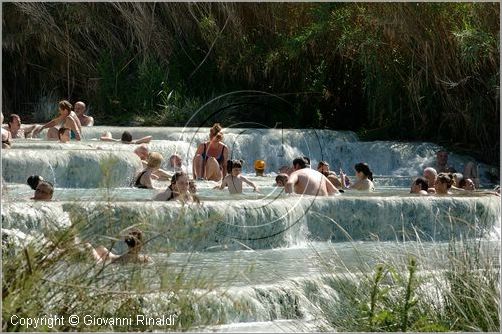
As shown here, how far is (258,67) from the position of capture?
2511 centimetres

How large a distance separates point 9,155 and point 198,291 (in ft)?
31.9

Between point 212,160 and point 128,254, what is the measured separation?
11.1 m

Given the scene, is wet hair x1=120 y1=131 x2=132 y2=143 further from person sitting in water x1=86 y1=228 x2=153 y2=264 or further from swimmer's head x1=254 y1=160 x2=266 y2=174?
person sitting in water x1=86 y1=228 x2=153 y2=264

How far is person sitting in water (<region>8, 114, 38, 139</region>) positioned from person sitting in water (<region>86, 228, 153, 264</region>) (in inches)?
533

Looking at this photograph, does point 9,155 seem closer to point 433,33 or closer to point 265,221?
point 265,221

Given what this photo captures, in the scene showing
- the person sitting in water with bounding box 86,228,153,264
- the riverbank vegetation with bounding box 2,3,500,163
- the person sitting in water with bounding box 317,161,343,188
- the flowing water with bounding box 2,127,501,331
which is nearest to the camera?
the person sitting in water with bounding box 86,228,153,264

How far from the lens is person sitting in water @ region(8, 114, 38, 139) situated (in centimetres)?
1902

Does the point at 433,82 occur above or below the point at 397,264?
above

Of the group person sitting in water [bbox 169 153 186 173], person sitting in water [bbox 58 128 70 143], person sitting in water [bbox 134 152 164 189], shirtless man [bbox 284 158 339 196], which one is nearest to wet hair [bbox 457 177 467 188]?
shirtless man [bbox 284 158 339 196]

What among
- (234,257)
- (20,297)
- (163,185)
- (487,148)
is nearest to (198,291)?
(20,297)

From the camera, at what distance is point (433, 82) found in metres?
22.1

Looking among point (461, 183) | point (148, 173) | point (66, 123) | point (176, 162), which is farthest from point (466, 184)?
point (66, 123)

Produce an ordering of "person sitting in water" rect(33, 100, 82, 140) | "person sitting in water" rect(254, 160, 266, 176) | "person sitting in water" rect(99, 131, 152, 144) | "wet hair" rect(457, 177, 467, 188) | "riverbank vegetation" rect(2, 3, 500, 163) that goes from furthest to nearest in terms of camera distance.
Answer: "riverbank vegetation" rect(2, 3, 500, 163) → "person sitting in water" rect(254, 160, 266, 176) → "person sitting in water" rect(33, 100, 82, 140) → "person sitting in water" rect(99, 131, 152, 144) → "wet hair" rect(457, 177, 467, 188)

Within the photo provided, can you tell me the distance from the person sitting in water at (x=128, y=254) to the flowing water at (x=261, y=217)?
0.24 ft
